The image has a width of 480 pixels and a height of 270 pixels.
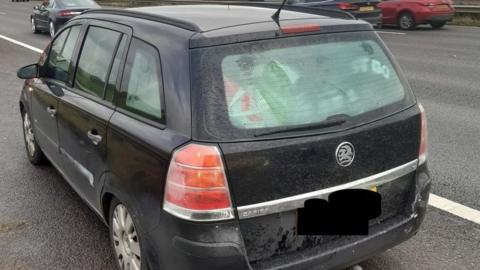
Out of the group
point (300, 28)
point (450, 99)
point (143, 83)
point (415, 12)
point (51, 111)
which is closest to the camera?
point (300, 28)

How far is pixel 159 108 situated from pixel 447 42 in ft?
45.7

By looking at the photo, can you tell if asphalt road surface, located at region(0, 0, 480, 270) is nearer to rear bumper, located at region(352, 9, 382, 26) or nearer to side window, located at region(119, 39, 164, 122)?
side window, located at region(119, 39, 164, 122)

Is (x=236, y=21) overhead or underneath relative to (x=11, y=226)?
overhead

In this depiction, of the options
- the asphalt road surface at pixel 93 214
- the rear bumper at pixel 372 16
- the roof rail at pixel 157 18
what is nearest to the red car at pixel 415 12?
the rear bumper at pixel 372 16

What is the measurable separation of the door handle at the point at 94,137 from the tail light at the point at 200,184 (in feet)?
3.01

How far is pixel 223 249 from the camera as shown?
2500mm

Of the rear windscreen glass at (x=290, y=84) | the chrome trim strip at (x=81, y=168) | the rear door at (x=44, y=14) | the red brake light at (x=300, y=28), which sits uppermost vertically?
the red brake light at (x=300, y=28)

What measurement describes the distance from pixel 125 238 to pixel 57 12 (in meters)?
15.8

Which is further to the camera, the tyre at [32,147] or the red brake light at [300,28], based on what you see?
the tyre at [32,147]

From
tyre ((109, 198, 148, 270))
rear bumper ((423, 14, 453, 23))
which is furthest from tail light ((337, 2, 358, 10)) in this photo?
tyre ((109, 198, 148, 270))

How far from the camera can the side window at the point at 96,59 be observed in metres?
3.40

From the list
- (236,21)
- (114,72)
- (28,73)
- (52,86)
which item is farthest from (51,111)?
(236,21)

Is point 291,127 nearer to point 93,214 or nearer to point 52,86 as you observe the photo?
point 93,214

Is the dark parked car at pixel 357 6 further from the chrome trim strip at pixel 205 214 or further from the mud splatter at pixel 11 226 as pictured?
the chrome trim strip at pixel 205 214
